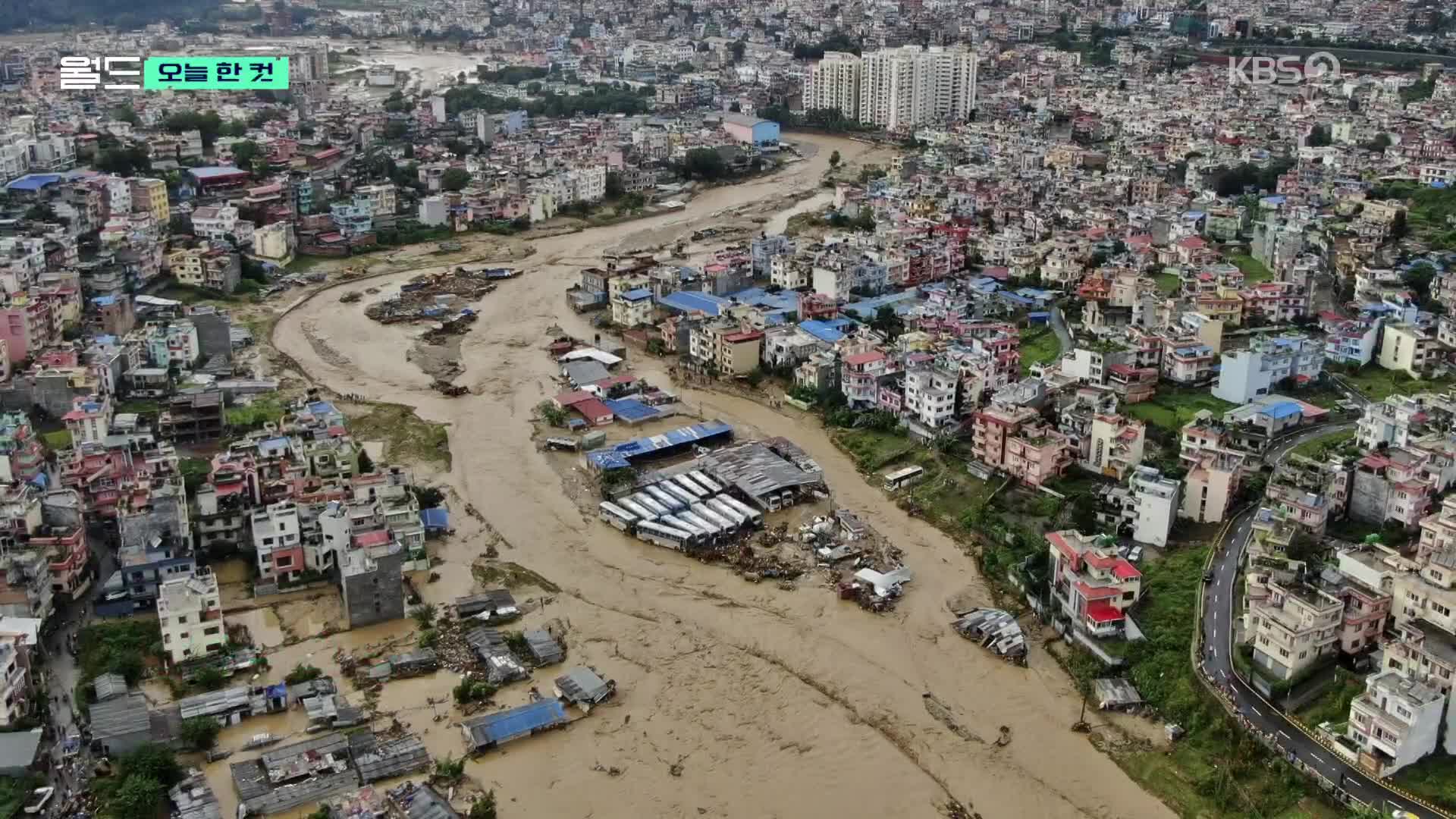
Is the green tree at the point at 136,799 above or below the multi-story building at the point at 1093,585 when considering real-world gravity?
below

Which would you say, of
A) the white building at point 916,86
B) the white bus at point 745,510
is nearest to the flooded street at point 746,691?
the white bus at point 745,510

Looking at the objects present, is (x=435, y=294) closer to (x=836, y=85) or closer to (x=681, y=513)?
(x=681, y=513)

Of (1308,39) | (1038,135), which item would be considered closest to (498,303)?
(1038,135)

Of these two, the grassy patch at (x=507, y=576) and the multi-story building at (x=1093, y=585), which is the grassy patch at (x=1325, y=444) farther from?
the grassy patch at (x=507, y=576)

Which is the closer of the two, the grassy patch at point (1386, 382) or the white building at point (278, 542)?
the white building at point (278, 542)

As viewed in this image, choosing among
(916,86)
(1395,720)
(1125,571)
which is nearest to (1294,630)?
(1395,720)

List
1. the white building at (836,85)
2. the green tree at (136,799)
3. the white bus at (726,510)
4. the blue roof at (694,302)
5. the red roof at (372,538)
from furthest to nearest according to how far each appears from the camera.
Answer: the white building at (836,85)
the blue roof at (694,302)
the white bus at (726,510)
the red roof at (372,538)
the green tree at (136,799)

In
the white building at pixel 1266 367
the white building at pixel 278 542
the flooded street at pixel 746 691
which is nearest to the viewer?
the flooded street at pixel 746 691
